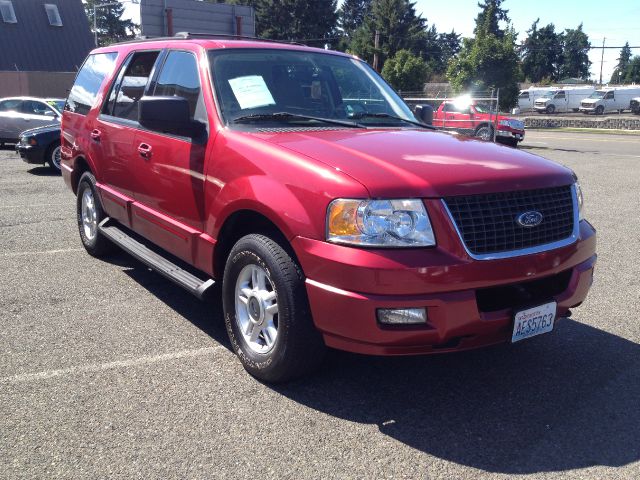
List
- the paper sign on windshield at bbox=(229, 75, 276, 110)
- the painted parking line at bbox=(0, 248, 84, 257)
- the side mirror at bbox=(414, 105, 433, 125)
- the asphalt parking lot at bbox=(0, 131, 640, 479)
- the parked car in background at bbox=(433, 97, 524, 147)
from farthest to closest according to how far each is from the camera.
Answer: the parked car in background at bbox=(433, 97, 524, 147)
the painted parking line at bbox=(0, 248, 84, 257)
the side mirror at bbox=(414, 105, 433, 125)
the paper sign on windshield at bbox=(229, 75, 276, 110)
the asphalt parking lot at bbox=(0, 131, 640, 479)

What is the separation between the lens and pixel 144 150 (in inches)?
189

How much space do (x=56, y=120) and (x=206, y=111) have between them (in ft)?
47.1

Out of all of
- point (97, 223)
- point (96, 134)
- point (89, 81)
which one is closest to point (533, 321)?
point (96, 134)

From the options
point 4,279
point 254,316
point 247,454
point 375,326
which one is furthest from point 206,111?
point 4,279

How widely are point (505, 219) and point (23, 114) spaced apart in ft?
55.6

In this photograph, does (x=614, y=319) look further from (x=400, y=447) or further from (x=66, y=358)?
(x=66, y=358)

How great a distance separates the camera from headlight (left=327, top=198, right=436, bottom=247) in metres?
3.15

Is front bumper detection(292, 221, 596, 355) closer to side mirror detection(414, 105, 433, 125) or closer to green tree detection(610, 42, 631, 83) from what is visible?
side mirror detection(414, 105, 433, 125)

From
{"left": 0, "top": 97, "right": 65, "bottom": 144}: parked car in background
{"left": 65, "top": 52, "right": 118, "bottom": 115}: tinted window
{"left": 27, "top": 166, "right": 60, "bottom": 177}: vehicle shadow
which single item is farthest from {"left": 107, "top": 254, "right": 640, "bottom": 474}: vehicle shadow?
{"left": 0, "top": 97, "right": 65, "bottom": 144}: parked car in background

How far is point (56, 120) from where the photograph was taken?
668 inches

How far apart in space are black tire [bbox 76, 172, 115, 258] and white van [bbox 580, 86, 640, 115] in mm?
49558

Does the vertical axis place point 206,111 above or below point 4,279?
above

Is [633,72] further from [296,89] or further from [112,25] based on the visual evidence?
[296,89]

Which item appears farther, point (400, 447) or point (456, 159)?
point (456, 159)
